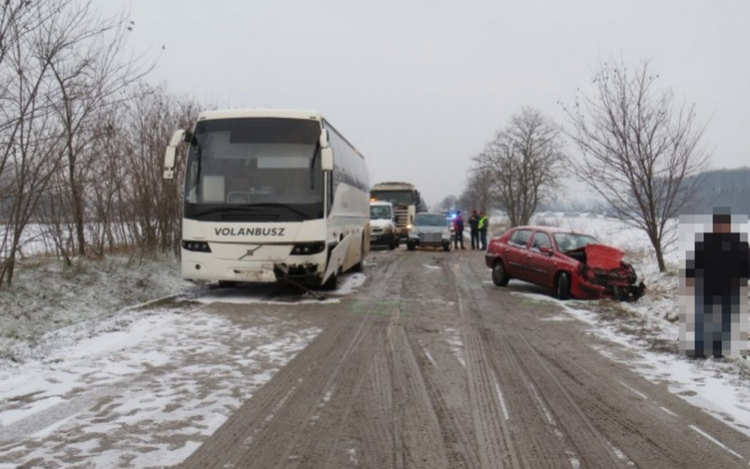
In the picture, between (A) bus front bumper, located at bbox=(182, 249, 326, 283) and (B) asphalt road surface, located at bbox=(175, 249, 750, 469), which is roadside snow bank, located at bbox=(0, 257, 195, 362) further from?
(B) asphalt road surface, located at bbox=(175, 249, 750, 469)

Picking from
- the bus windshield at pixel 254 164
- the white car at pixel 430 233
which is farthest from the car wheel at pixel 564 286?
the white car at pixel 430 233

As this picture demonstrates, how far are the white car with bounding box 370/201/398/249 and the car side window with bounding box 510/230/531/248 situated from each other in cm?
1390

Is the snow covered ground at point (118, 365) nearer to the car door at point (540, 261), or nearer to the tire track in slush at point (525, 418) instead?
the tire track in slush at point (525, 418)

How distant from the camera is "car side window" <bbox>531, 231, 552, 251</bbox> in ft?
43.2

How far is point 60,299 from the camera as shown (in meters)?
9.62

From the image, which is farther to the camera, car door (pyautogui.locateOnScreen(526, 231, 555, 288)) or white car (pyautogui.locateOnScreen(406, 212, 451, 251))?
white car (pyautogui.locateOnScreen(406, 212, 451, 251))

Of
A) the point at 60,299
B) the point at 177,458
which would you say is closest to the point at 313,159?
the point at 60,299

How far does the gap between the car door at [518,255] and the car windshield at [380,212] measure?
1448 cm

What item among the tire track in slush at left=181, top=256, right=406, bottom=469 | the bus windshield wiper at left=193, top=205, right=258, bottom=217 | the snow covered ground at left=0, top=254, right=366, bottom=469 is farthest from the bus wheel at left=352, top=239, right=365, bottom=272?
the tire track in slush at left=181, top=256, right=406, bottom=469

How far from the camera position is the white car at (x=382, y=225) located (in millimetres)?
28266

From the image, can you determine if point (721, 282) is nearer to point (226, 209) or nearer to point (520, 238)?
point (520, 238)

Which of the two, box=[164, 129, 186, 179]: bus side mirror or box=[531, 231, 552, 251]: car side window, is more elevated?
box=[164, 129, 186, 179]: bus side mirror

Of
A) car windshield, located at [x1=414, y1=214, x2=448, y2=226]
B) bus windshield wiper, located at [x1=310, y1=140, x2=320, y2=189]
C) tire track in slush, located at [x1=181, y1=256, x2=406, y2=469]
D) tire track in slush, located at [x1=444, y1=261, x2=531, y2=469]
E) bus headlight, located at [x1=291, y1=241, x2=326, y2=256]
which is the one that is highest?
bus windshield wiper, located at [x1=310, y1=140, x2=320, y2=189]

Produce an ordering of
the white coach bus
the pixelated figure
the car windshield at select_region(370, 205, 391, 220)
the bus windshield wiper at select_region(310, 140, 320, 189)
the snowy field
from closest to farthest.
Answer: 1. the snowy field
2. the pixelated figure
3. the white coach bus
4. the bus windshield wiper at select_region(310, 140, 320, 189)
5. the car windshield at select_region(370, 205, 391, 220)
